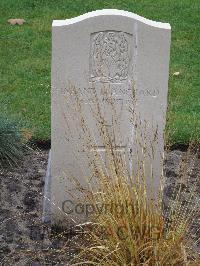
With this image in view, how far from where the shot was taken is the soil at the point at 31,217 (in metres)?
4.93

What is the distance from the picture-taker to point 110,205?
4422 millimetres

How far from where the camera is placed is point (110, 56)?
496 cm

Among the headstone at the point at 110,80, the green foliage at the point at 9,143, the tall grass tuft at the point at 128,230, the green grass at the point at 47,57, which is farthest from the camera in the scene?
the green grass at the point at 47,57

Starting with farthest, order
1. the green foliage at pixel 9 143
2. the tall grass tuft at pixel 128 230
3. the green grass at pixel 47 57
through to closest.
A: the green grass at pixel 47 57
the green foliage at pixel 9 143
the tall grass tuft at pixel 128 230

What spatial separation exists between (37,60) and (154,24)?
4030 millimetres

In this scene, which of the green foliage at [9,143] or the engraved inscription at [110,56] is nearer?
the engraved inscription at [110,56]

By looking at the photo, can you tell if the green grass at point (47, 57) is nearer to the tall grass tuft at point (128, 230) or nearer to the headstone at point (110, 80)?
the headstone at point (110, 80)

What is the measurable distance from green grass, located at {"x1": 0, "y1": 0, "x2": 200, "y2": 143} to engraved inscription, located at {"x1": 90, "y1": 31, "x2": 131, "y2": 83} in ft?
2.30

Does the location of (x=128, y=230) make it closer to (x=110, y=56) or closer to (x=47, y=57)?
(x=110, y=56)

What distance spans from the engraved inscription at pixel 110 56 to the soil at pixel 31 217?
0.76 m

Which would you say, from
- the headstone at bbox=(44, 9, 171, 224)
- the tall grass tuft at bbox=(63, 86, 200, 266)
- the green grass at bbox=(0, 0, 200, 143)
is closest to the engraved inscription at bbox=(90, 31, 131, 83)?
the headstone at bbox=(44, 9, 171, 224)

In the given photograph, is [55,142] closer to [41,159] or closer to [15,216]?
[15,216]

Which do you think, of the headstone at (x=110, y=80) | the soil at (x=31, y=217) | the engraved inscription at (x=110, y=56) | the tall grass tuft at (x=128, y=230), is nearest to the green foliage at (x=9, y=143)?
the soil at (x=31, y=217)

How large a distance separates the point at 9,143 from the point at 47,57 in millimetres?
2777
